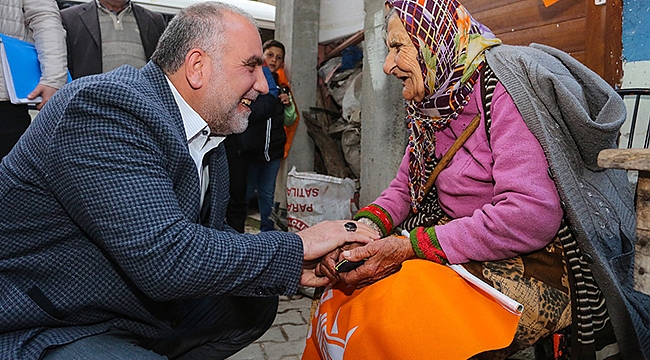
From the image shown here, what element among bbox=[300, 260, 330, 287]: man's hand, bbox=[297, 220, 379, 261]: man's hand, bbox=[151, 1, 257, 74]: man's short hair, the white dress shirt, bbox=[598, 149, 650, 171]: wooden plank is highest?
bbox=[151, 1, 257, 74]: man's short hair

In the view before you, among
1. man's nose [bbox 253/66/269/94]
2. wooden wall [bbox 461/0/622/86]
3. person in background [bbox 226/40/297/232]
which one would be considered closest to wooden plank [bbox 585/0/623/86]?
wooden wall [bbox 461/0/622/86]

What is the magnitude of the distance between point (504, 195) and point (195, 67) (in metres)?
1.20

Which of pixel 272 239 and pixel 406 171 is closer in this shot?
pixel 272 239

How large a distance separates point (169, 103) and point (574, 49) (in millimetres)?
2519

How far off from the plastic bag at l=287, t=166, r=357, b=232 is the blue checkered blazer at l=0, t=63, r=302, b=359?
308 centimetres

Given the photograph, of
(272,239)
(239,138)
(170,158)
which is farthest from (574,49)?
(239,138)

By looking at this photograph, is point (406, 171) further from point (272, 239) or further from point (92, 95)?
point (92, 95)

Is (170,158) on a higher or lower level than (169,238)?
higher

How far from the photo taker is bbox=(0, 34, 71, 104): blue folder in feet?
8.75

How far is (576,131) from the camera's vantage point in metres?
1.68

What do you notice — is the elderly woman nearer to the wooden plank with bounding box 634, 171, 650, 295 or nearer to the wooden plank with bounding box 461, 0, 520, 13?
the wooden plank with bounding box 634, 171, 650, 295

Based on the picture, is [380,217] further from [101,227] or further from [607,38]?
[607,38]

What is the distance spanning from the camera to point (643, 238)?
3.86 feet

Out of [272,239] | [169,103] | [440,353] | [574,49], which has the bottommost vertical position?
[440,353]
